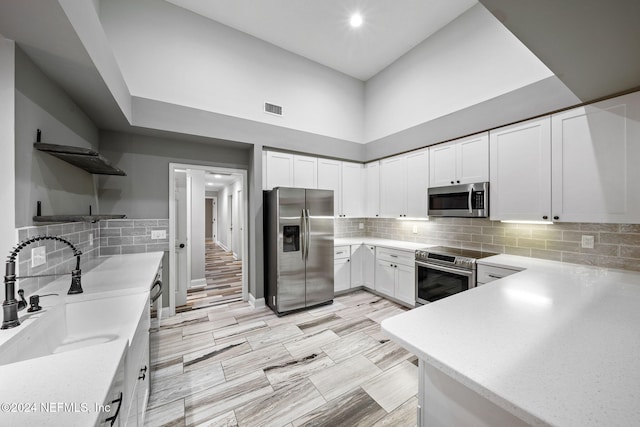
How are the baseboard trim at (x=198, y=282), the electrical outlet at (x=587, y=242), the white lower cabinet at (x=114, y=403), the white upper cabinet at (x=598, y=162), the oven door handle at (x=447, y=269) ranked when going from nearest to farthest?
the white lower cabinet at (x=114, y=403) → the white upper cabinet at (x=598, y=162) → the electrical outlet at (x=587, y=242) → the oven door handle at (x=447, y=269) → the baseboard trim at (x=198, y=282)

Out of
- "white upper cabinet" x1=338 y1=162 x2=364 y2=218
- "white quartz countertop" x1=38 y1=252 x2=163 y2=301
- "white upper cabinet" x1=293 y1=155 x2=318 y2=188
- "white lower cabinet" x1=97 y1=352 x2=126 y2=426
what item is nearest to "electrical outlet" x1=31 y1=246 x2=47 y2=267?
"white quartz countertop" x1=38 y1=252 x2=163 y2=301

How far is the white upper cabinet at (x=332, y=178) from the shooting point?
411 centimetres

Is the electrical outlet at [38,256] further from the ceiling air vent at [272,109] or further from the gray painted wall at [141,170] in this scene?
the ceiling air vent at [272,109]

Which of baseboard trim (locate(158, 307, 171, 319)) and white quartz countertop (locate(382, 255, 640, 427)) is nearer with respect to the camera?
white quartz countertop (locate(382, 255, 640, 427))

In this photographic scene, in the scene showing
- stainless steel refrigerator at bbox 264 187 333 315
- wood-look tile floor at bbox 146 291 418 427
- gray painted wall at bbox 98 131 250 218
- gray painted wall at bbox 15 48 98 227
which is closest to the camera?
gray painted wall at bbox 15 48 98 227

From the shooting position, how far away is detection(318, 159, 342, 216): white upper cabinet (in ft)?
13.5

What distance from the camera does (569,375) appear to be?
73 centimetres

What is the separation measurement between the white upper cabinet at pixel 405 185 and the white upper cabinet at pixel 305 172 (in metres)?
1.23

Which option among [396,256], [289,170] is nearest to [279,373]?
[396,256]

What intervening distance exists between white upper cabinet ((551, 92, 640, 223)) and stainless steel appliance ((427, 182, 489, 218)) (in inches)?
23.4

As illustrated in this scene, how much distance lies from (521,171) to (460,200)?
660mm

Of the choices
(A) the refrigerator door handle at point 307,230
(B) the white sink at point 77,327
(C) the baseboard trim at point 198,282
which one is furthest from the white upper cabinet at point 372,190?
(B) the white sink at point 77,327

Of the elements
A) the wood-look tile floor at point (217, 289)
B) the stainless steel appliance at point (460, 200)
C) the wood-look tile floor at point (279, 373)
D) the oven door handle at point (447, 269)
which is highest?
the stainless steel appliance at point (460, 200)

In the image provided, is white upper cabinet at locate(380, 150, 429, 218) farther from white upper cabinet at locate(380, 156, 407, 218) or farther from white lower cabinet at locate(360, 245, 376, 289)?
white lower cabinet at locate(360, 245, 376, 289)
